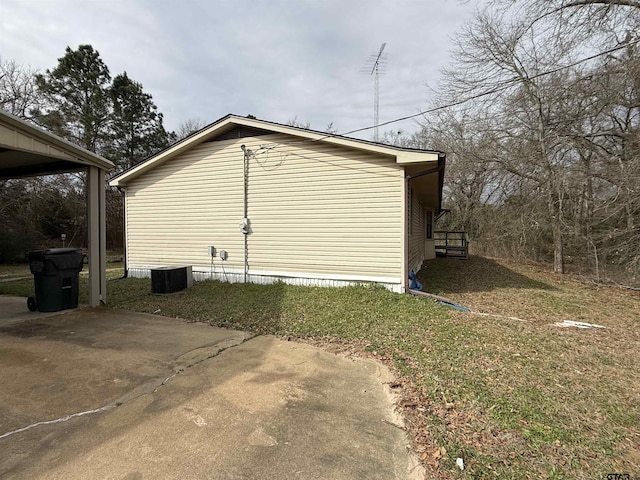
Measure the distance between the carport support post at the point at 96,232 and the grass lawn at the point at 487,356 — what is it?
471mm

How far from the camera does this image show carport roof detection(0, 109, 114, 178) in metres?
4.55

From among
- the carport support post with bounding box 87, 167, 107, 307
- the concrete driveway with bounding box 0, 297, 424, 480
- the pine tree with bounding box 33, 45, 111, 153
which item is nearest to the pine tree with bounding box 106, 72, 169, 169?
the pine tree with bounding box 33, 45, 111, 153

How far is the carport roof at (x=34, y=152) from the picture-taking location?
455cm

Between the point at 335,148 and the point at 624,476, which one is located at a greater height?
the point at 335,148

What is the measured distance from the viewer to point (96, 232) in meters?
5.93

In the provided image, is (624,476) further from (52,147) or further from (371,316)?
(52,147)

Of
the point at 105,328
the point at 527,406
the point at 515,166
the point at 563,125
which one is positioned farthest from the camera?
the point at 515,166

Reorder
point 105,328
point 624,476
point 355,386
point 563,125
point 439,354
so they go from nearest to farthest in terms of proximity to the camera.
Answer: point 624,476, point 355,386, point 439,354, point 105,328, point 563,125

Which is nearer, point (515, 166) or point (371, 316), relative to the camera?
point (371, 316)

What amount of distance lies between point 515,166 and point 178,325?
13820mm

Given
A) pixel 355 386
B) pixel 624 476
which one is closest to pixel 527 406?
pixel 624 476

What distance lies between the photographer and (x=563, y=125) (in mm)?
10945

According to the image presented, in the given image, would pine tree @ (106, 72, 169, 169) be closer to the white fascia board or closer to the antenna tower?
the antenna tower

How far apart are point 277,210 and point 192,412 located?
18.1 feet
